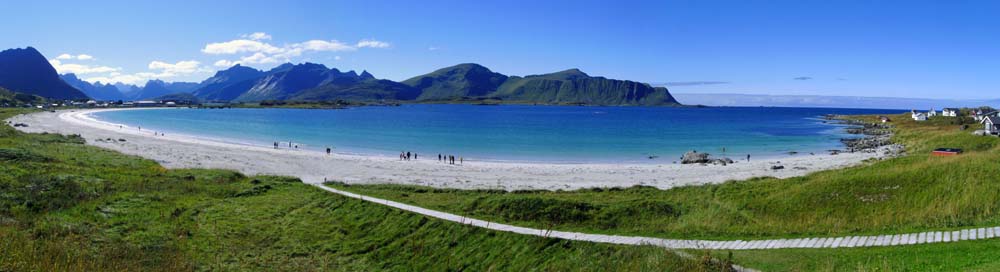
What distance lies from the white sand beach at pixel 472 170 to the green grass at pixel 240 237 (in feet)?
58.0

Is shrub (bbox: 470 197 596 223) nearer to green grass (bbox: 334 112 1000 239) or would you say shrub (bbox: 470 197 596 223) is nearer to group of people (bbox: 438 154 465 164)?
green grass (bbox: 334 112 1000 239)

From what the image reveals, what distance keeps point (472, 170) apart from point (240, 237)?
112 ft

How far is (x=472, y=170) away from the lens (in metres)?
52.5

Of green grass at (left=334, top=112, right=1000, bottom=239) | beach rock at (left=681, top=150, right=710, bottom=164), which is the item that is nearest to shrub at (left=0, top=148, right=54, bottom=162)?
green grass at (left=334, top=112, right=1000, bottom=239)

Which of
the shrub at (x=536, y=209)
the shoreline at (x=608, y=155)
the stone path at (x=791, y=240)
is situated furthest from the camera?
the shoreline at (x=608, y=155)

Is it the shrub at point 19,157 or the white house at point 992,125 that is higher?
the white house at point 992,125

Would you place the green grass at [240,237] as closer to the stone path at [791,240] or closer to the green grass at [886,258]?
the stone path at [791,240]

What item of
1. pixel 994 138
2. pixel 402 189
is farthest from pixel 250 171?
pixel 994 138

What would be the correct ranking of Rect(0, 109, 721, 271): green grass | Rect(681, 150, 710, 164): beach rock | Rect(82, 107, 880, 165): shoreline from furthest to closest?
Rect(82, 107, 880, 165): shoreline < Rect(681, 150, 710, 164): beach rock < Rect(0, 109, 721, 271): green grass

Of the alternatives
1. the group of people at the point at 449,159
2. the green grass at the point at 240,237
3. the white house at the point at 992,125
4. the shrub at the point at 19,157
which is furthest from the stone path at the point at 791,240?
the white house at the point at 992,125

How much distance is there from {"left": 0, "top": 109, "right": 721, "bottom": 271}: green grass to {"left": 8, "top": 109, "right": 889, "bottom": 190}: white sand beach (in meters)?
17.7

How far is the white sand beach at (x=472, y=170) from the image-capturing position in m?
43.6

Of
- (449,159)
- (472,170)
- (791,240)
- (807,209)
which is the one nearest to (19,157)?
(472,170)

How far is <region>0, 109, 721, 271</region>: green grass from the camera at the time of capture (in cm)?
1353
